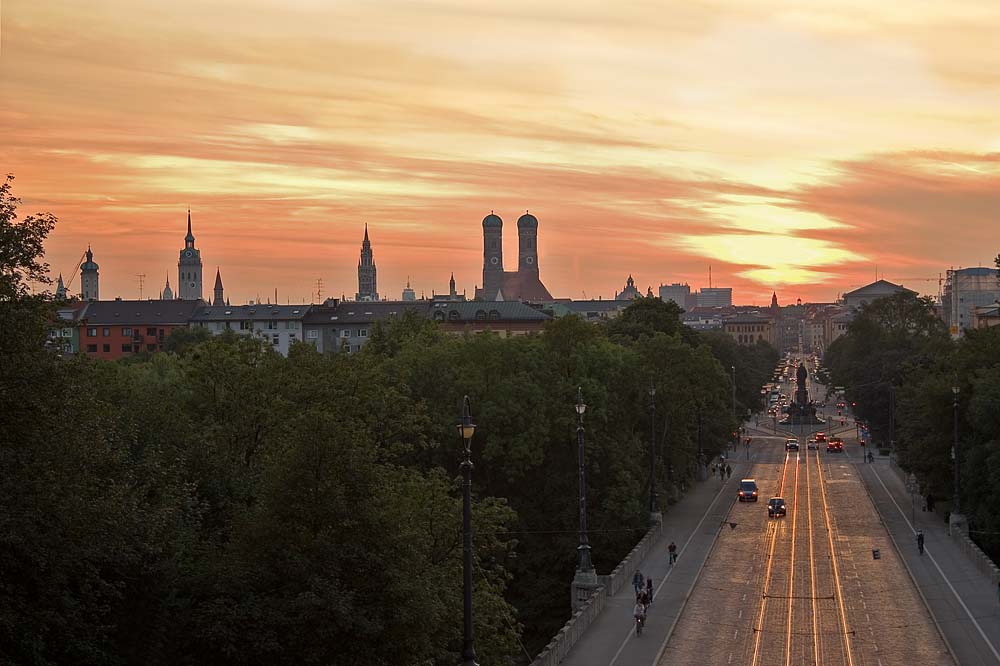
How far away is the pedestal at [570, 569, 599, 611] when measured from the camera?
55.1m

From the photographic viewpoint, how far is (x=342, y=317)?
188 meters

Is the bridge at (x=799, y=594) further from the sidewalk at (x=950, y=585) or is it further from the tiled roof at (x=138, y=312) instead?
the tiled roof at (x=138, y=312)

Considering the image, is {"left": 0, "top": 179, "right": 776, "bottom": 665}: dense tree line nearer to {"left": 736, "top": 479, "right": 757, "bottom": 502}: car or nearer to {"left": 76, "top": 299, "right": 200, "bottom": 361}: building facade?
{"left": 736, "top": 479, "right": 757, "bottom": 502}: car

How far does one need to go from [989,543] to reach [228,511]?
41426mm

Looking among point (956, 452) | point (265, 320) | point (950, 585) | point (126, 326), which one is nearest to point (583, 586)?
point (950, 585)

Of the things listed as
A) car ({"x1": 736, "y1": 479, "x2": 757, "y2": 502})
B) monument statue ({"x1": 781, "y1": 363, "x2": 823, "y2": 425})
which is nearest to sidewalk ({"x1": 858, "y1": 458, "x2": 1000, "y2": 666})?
car ({"x1": 736, "y1": 479, "x2": 757, "y2": 502})

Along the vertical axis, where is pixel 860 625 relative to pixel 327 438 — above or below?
below

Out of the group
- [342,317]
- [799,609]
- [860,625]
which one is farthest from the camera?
[342,317]

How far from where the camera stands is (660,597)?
179 ft

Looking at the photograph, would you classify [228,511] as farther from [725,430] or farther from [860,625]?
[725,430]

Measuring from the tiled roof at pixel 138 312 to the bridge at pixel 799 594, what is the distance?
117 m

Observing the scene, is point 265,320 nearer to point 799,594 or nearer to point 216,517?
point 799,594

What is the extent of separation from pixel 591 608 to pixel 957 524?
90.7 feet

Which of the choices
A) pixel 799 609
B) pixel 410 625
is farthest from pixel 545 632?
pixel 410 625
